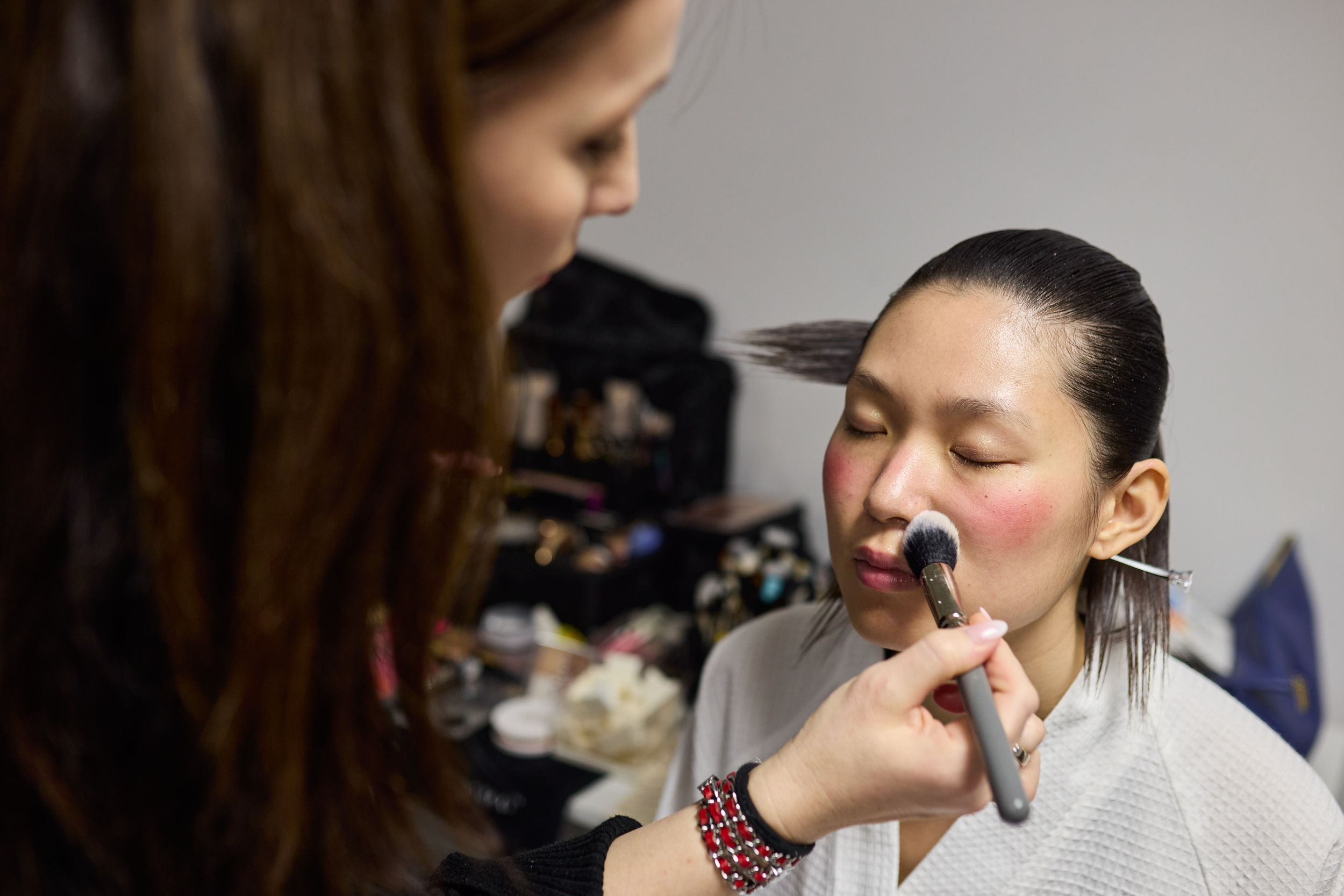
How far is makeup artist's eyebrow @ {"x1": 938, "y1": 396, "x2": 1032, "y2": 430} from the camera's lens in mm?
616

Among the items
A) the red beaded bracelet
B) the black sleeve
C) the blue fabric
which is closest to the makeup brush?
the red beaded bracelet

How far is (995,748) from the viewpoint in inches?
17.5

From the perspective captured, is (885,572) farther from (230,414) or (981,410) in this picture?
(230,414)

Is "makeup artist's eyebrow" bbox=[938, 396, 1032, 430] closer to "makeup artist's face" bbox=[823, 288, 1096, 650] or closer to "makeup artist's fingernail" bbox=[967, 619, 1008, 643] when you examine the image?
"makeup artist's face" bbox=[823, 288, 1096, 650]

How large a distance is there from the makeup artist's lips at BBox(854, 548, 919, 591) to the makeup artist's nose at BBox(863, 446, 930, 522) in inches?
1.1

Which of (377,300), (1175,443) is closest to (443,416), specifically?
(377,300)

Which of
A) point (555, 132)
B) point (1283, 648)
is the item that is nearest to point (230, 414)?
point (555, 132)

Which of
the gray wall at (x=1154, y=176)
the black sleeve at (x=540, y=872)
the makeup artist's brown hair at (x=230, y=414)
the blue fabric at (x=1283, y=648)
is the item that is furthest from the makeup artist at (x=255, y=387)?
the blue fabric at (x=1283, y=648)

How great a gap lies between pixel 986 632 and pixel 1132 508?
0.88 ft

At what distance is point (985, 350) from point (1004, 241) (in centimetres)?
10

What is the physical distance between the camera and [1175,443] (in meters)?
0.81

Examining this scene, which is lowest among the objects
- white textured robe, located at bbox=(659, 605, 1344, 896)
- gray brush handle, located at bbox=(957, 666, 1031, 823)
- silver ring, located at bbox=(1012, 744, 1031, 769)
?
white textured robe, located at bbox=(659, 605, 1344, 896)

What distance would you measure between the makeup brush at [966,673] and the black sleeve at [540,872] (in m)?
0.23

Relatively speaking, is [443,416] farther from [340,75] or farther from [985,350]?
[985,350]
